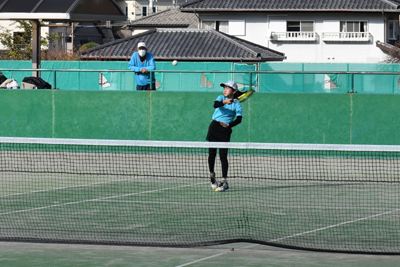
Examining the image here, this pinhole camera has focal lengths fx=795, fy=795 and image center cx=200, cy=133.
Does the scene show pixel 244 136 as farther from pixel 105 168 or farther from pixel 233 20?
pixel 233 20

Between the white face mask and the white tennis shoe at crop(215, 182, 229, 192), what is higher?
the white face mask

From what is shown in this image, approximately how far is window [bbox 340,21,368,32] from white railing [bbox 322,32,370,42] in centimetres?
42

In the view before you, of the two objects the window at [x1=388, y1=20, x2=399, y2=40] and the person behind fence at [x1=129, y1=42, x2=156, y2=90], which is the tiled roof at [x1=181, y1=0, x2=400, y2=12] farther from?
the person behind fence at [x1=129, y1=42, x2=156, y2=90]

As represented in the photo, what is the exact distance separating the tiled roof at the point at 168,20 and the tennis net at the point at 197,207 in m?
66.4

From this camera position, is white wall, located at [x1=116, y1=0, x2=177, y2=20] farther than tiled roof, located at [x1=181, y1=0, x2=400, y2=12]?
Yes

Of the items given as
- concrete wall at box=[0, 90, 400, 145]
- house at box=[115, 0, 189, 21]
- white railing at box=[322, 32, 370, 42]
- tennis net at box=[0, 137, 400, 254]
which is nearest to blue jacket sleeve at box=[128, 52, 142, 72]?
concrete wall at box=[0, 90, 400, 145]

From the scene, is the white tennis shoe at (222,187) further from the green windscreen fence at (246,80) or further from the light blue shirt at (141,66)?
the light blue shirt at (141,66)

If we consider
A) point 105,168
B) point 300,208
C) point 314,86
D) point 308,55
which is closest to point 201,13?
point 308,55

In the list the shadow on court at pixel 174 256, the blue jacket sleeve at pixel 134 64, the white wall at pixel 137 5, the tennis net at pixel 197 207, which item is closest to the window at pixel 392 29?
the blue jacket sleeve at pixel 134 64

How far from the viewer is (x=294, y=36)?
56.9 m

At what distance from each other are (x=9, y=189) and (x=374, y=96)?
884cm

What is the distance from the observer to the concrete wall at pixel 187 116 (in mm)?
17969

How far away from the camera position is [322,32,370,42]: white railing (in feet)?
184

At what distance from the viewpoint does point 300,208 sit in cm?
1102
